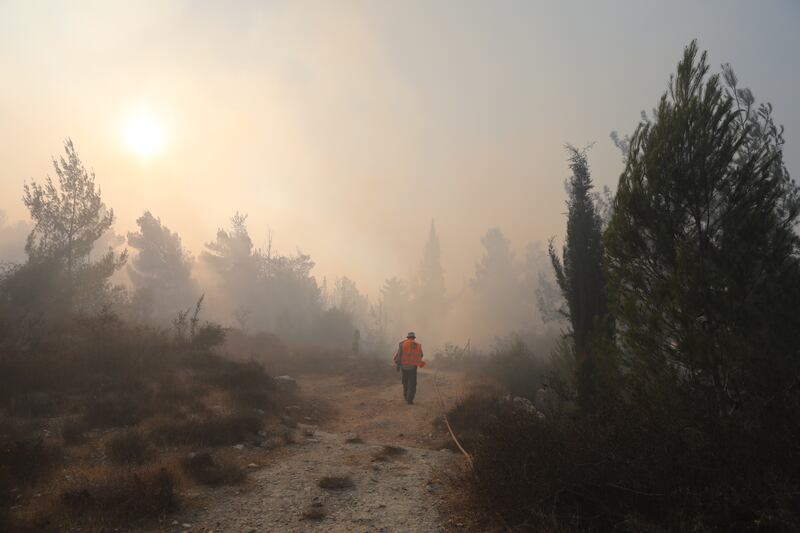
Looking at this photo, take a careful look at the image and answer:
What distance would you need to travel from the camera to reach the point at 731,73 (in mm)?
9445

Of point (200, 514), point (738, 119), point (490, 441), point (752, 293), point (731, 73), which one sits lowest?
point (200, 514)

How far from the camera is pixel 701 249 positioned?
6000mm

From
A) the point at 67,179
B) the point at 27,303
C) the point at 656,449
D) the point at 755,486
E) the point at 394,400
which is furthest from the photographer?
the point at 67,179

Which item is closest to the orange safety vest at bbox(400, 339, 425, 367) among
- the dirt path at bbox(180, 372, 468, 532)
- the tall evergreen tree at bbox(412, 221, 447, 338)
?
the dirt path at bbox(180, 372, 468, 532)

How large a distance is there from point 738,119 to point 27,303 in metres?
23.3

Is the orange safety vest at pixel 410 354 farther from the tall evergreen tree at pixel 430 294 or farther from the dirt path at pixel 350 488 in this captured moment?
the tall evergreen tree at pixel 430 294

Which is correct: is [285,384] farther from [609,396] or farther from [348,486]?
[609,396]

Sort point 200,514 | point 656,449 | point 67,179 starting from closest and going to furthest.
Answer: point 656,449 → point 200,514 → point 67,179

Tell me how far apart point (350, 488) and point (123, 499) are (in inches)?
115

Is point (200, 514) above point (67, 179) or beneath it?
beneath

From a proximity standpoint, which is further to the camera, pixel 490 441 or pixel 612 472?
pixel 490 441

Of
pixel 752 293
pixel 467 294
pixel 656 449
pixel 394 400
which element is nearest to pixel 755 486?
pixel 656 449

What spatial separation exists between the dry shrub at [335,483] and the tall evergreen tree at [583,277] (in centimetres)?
636

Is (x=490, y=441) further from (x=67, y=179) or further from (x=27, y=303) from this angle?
(x=67, y=179)
